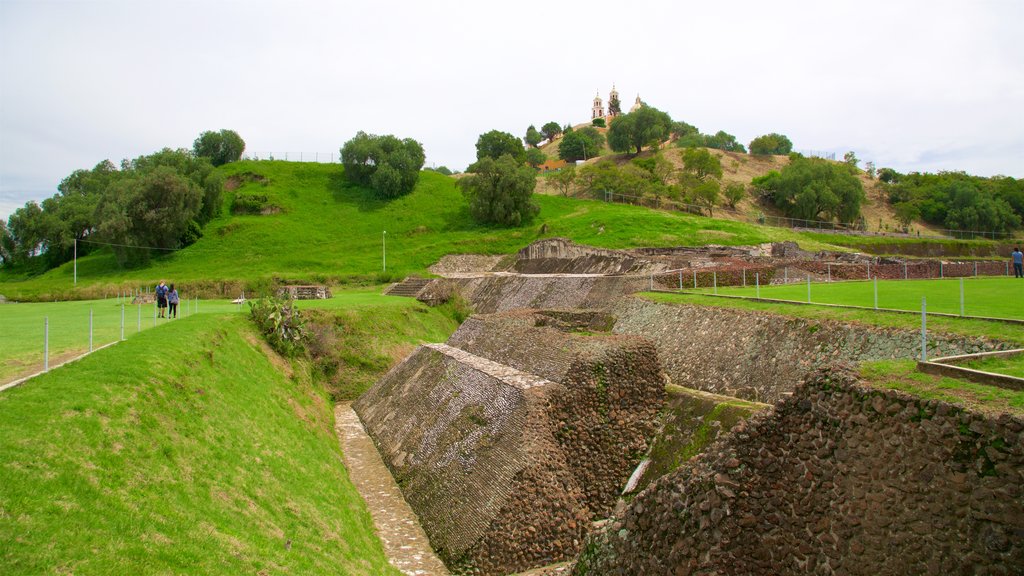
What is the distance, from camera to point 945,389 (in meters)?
8.50

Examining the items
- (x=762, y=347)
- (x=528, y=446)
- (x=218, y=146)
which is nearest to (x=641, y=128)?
(x=218, y=146)

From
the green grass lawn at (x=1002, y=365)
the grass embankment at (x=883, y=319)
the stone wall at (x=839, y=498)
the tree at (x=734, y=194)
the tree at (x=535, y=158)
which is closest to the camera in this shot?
the stone wall at (x=839, y=498)

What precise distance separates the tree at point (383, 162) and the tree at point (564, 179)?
19846 millimetres

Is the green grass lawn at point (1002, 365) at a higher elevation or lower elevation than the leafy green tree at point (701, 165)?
lower

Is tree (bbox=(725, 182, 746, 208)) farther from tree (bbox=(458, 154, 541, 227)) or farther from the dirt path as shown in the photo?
the dirt path

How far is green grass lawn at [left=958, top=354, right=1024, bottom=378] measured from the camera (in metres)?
9.61

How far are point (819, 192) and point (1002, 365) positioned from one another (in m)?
78.3

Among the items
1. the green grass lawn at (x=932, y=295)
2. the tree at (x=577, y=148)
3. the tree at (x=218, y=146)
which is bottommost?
the green grass lawn at (x=932, y=295)

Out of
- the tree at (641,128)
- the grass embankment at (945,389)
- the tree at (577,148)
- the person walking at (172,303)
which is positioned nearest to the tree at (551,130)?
the tree at (577,148)

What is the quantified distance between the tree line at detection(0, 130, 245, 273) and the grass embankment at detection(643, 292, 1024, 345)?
211ft

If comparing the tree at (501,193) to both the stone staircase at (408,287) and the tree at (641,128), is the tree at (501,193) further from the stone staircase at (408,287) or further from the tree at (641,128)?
the tree at (641,128)

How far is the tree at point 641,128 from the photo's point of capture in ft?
391

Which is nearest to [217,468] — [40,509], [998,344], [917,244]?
[40,509]

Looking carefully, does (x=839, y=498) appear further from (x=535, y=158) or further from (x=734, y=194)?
(x=535, y=158)
